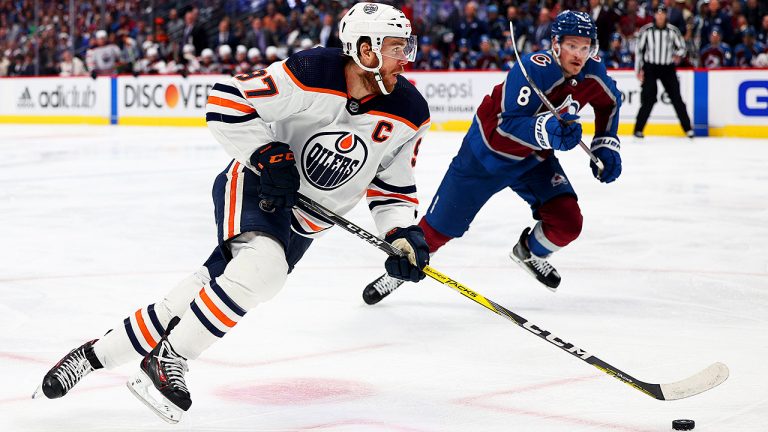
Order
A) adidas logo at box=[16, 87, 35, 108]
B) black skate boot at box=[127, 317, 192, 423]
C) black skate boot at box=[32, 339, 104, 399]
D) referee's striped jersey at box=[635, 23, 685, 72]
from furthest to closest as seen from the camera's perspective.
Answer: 1. adidas logo at box=[16, 87, 35, 108]
2. referee's striped jersey at box=[635, 23, 685, 72]
3. black skate boot at box=[32, 339, 104, 399]
4. black skate boot at box=[127, 317, 192, 423]

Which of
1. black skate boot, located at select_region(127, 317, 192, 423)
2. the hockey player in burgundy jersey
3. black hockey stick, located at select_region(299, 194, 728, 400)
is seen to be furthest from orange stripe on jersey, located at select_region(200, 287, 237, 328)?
the hockey player in burgundy jersey

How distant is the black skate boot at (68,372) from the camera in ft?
8.74

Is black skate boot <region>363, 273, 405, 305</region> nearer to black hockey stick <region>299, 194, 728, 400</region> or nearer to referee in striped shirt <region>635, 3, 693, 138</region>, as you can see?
black hockey stick <region>299, 194, 728, 400</region>

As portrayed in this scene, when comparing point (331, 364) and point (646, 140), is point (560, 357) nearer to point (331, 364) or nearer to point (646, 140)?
point (331, 364)

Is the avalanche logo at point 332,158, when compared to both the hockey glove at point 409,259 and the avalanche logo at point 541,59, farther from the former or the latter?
the avalanche logo at point 541,59

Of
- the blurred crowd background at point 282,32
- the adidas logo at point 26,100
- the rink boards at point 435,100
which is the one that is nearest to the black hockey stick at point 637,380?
the rink boards at point 435,100

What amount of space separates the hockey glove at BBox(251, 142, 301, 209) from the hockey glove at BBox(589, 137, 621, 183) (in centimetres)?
171

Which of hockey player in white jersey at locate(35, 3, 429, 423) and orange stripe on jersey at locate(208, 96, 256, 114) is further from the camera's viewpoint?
orange stripe on jersey at locate(208, 96, 256, 114)

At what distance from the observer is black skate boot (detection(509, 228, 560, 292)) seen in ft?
14.1

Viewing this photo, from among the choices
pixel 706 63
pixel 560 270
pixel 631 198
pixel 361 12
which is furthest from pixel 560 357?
pixel 706 63

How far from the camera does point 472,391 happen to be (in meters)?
2.92

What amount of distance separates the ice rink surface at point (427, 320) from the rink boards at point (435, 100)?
4.04m

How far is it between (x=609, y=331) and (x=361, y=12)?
1535 mm

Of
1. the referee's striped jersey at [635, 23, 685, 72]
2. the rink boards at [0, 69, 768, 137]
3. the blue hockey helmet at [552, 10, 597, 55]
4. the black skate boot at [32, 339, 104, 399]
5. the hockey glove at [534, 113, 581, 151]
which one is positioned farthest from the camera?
the rink boards at [0, 69, 768, 137]
